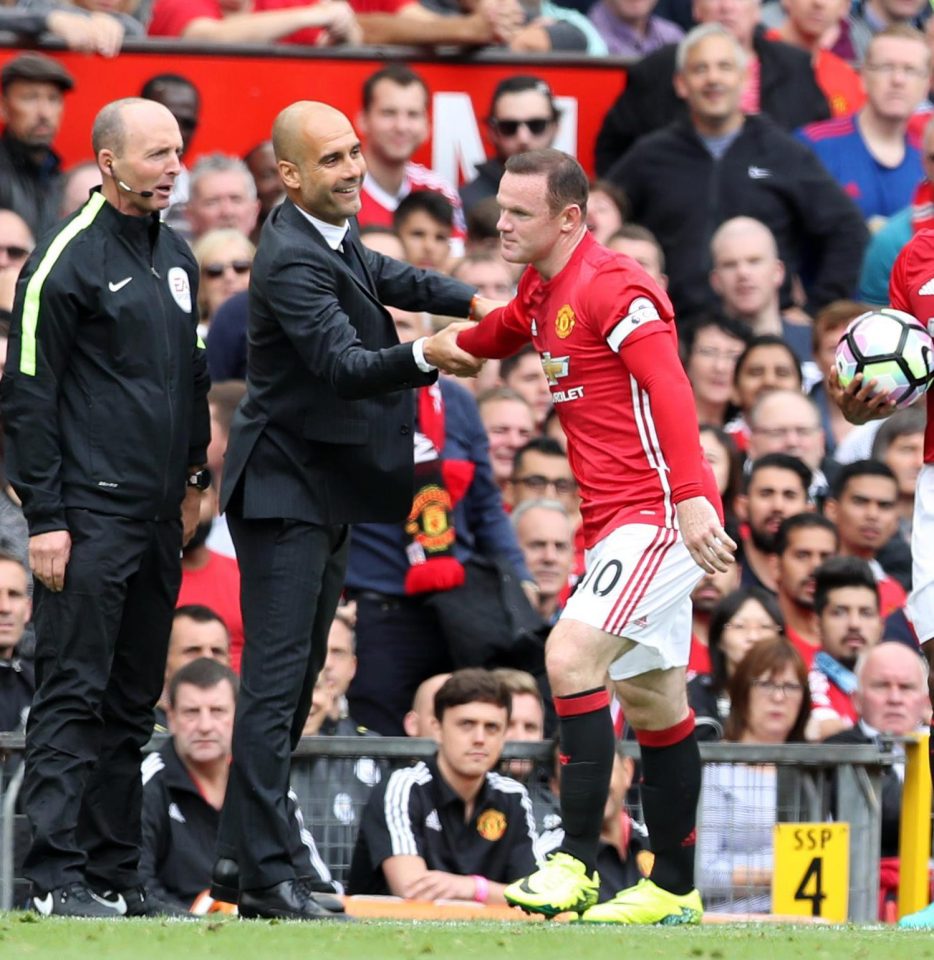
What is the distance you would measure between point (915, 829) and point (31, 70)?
Result: 570 centimetres

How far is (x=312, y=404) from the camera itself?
7777mm

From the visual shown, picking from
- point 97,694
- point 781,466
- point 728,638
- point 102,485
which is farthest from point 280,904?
point 781,466

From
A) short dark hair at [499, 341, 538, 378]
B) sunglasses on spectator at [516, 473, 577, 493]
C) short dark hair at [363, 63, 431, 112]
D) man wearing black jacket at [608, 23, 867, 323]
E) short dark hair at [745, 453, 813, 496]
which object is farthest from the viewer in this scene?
man wearing black jacket at [608, 23, 867, 323]

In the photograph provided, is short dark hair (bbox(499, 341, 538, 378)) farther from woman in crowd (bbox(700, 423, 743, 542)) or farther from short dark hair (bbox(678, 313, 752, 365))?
woman in crowd (bbox(700, 423, 743, 542))

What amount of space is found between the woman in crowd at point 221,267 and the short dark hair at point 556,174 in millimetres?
4060

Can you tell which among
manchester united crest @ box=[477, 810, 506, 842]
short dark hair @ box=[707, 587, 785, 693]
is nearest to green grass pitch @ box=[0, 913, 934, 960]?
manchester united crest @ box=[477, 810, 506, 842]

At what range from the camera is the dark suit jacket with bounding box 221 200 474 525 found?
7.59m

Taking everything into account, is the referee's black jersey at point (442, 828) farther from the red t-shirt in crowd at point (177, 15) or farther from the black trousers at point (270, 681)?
the red t-shirt in crowd at point (177, 15)

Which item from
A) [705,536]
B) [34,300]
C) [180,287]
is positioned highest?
[180,287]

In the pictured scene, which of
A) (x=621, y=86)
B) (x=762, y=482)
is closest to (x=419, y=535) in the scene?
(x=762, y=482)

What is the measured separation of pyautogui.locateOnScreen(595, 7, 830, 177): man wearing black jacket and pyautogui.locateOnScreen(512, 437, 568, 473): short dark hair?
119 inches

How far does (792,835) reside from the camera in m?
8.87

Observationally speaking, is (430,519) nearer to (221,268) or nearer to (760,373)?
(221,268)

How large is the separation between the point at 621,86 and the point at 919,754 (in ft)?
20.5
